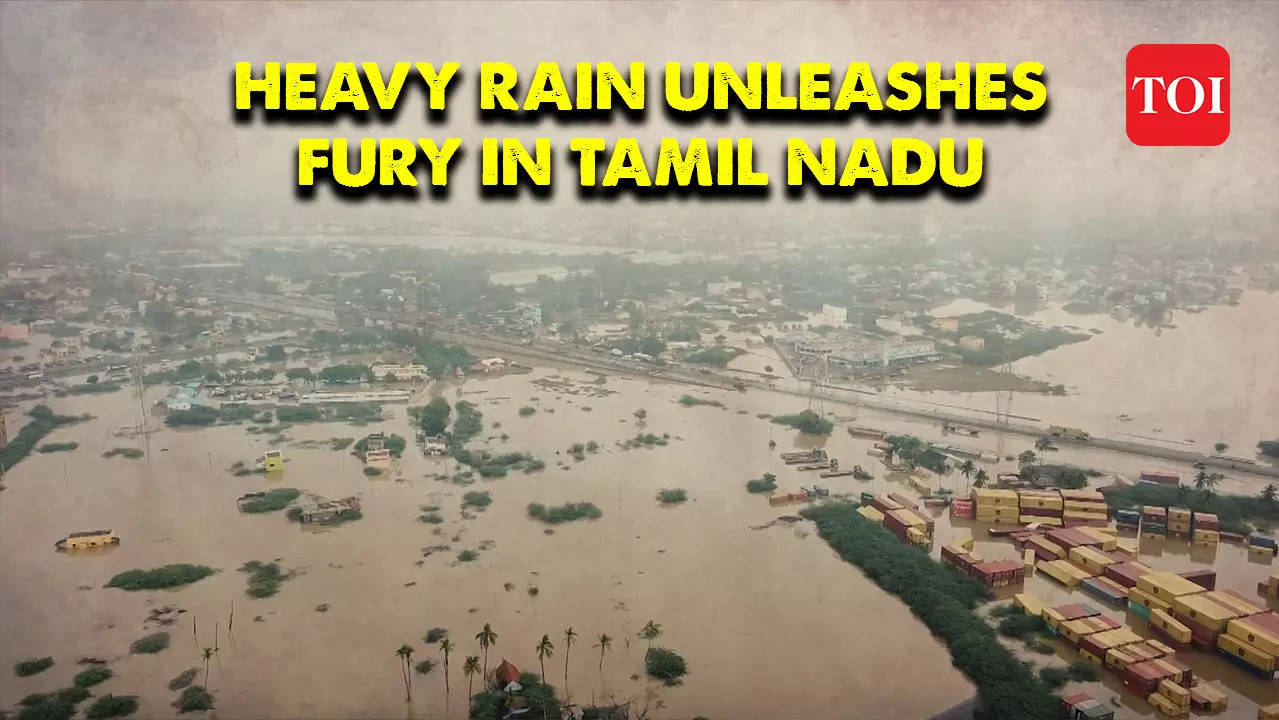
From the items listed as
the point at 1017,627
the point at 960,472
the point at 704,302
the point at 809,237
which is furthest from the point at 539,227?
the point at 1017,627

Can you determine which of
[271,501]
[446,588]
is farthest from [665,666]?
[271,501]

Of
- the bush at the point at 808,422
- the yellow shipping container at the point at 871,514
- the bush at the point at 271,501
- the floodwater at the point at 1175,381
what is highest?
the floodwater at the point at 1175,381

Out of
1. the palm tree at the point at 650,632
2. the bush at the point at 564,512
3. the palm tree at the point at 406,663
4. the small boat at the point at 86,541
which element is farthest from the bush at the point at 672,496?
the small boat at the point at 86,541

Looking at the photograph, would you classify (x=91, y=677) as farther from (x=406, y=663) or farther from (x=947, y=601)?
(x=947, y=601)

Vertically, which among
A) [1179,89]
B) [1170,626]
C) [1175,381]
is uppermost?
[1179,89]

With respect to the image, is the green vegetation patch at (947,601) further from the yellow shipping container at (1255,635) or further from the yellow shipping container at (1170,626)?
the yellow shipping container at (1255,635)

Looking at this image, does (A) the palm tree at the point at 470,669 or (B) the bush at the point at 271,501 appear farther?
(B) the bush at the point at 271,501

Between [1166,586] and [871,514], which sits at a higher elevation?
[871,514]
